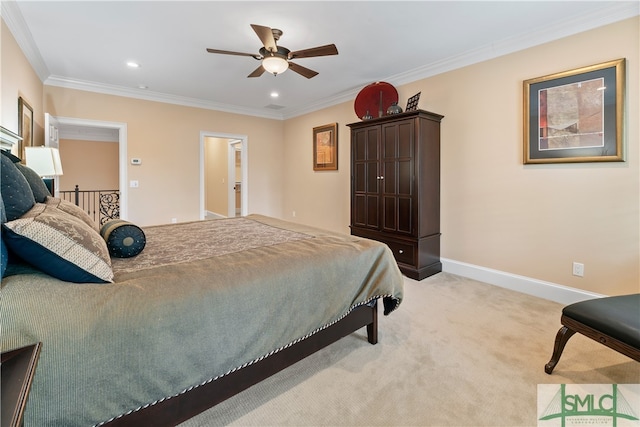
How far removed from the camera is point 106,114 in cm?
456

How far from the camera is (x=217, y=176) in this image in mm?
8391

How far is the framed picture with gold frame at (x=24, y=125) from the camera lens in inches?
114

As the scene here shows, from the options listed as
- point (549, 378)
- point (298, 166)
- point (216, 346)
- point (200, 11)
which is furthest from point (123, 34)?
point (549, 378)

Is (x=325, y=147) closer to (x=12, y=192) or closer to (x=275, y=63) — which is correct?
(x=275, y=63)

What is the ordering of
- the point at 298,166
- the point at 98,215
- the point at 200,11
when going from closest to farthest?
the point at 200,11 → the point at 298,166 → the point at 98,215

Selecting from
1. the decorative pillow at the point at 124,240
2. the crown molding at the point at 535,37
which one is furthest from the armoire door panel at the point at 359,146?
the decorative pillow at the point at 124,240

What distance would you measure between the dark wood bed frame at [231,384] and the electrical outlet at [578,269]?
2174 mm

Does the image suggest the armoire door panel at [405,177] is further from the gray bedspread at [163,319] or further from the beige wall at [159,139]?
the beige wall at [159,139]

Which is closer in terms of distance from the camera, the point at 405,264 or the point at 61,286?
the point at 61,286

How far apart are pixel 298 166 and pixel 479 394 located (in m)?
5.13

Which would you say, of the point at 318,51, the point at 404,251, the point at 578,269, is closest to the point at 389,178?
the point at 404,251

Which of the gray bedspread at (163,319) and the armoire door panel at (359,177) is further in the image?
the armoire door panel at (359,177)

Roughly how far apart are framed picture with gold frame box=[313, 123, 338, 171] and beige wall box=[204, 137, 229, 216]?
3.07m

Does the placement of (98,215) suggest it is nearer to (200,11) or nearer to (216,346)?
(200,11)
